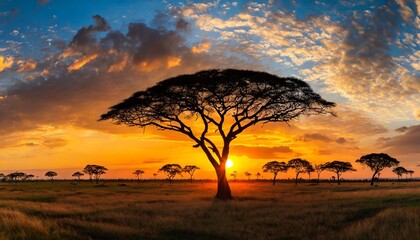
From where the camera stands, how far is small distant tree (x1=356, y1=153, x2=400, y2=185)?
103 meters

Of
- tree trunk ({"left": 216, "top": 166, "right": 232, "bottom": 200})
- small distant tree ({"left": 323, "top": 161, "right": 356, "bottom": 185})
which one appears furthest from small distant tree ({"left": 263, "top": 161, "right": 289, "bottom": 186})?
tree trunk ({"left": 216, "top": 166, "right": 232, "bottom": 200})

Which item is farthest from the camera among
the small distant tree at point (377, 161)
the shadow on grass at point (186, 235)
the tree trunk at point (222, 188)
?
the small distant tree at point (377, 161)

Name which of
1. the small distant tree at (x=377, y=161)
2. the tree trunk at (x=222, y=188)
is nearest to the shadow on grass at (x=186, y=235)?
the tree trunk at (x=222, y=188)

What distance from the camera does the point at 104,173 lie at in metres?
187

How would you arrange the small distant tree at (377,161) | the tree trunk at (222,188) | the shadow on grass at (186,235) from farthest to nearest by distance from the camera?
the small distant tree at (377,161) < the tree trunk at (222,188) < the shadow on grass at (186,235)

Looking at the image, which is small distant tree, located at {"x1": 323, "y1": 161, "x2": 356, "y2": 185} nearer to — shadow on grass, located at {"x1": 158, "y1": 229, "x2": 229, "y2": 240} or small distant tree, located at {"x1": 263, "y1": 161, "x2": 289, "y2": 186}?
small distant tree, located at {"x1": 263, "y1": 161, "x2": 289, "y2": 186}

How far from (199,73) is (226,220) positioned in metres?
19.7

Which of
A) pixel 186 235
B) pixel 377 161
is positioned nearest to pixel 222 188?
pixel 186 235

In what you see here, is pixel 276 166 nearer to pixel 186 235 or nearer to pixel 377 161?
pixel 377 161

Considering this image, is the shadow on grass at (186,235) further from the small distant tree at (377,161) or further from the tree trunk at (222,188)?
the small distant tree at (377,161)

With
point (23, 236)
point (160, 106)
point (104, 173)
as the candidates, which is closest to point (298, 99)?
point (160, 106)

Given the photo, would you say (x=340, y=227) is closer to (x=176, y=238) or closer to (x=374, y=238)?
(x=374, y=238)

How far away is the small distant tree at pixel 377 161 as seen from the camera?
103 meters

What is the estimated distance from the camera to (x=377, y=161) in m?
104
